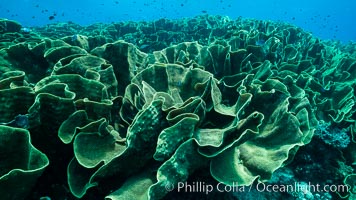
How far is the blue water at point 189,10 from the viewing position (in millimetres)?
111438

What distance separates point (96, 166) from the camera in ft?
7.86

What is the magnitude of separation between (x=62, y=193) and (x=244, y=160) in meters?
1.86

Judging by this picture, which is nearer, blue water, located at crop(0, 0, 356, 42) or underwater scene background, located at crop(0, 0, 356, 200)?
underwater scene background, located at crop(0, 0, 356, 200)

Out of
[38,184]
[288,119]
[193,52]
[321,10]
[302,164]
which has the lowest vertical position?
[302,164]

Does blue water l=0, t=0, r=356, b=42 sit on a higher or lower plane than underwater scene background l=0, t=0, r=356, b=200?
higher

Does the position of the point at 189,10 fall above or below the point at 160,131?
above

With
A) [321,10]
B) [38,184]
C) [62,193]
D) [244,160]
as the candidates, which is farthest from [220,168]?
[321,10]

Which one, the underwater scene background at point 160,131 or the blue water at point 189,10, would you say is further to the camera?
the blue water at point 189,10

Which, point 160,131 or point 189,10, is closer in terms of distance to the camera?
point 160,131

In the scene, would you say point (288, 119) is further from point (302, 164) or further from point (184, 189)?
point (184, 189)

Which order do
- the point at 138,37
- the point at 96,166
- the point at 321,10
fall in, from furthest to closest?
the point at 321,10, the point at 138,37, the point at 96,166

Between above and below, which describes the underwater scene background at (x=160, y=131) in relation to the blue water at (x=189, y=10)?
below

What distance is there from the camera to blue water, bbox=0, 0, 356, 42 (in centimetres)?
11144

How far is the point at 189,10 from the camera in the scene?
424 feet
